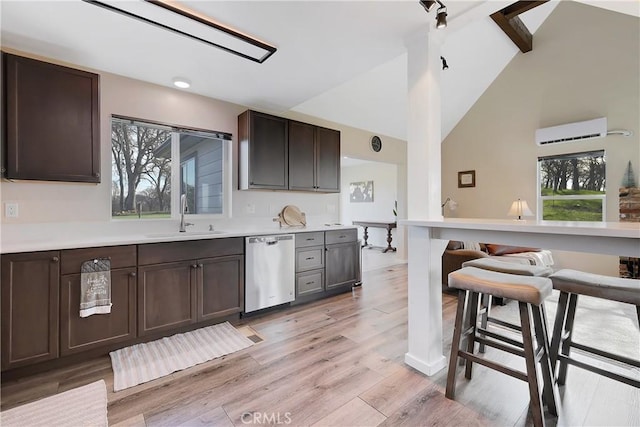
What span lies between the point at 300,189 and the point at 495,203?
13.0ft

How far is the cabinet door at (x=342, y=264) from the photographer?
3.56 metres

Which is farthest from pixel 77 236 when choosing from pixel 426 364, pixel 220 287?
pixel 426 364

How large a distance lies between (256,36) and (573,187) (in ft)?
17.2

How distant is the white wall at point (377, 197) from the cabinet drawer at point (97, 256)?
19.6 ft

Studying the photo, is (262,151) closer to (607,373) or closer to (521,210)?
(607,373)

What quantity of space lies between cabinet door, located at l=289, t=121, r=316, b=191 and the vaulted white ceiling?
13.2 inches

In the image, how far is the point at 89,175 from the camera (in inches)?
91.5

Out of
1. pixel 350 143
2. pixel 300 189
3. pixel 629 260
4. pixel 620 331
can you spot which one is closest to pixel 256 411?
pixel 300 189

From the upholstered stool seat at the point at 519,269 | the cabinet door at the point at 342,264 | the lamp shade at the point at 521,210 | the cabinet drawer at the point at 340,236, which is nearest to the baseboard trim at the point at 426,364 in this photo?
the upholstered stool seat at the point at 519,269

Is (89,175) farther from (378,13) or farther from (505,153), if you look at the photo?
(505,153)

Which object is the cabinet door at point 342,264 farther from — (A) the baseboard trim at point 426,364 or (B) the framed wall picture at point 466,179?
(B) the framed wall picture at point 466,179

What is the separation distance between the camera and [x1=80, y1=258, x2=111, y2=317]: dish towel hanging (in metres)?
2.03

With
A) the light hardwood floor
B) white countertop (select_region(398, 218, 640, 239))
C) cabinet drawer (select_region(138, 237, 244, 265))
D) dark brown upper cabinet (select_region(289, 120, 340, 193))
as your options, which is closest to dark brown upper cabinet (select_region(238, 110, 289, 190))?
dark brown upper cabinet (select_region(289, 120, 340, 193))

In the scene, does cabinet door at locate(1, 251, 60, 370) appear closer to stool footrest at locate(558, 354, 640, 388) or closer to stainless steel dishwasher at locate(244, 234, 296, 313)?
stainless steel dishwasher at locate(244, 234, 296, 313)
